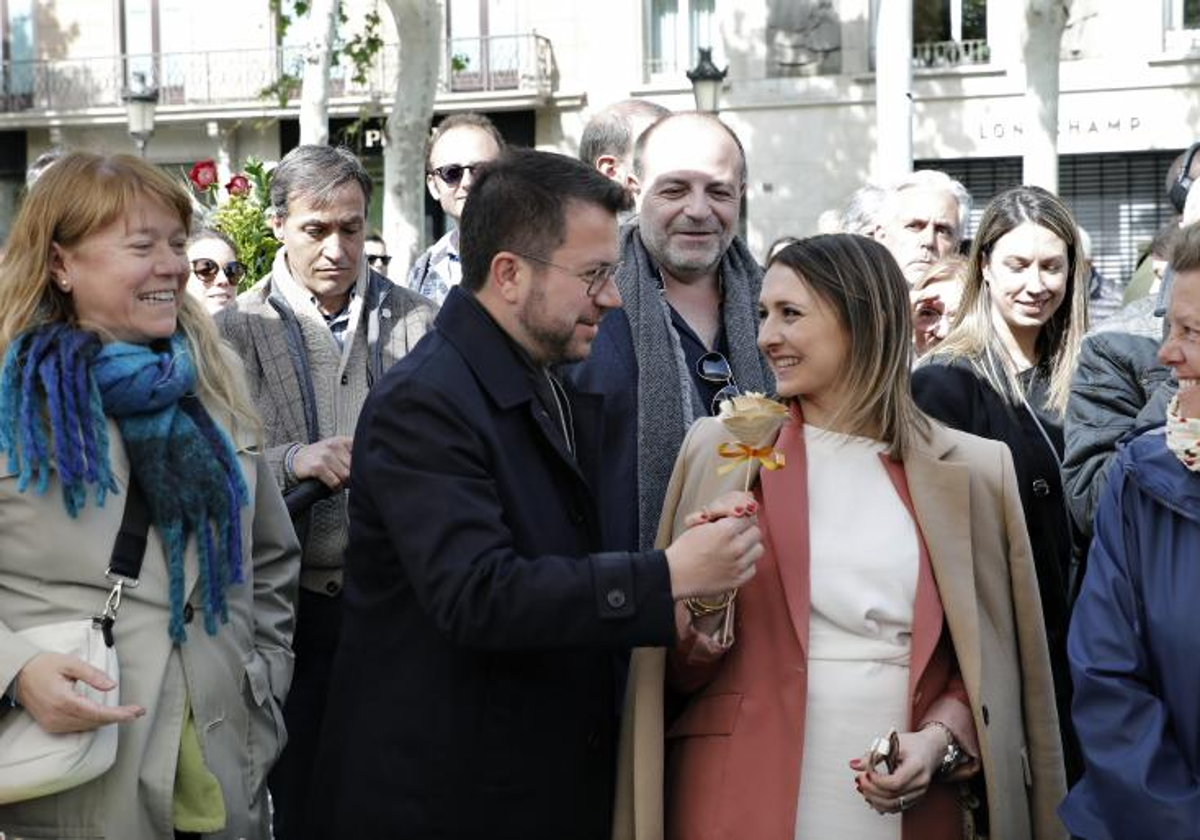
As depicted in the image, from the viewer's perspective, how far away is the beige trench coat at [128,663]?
3777mm

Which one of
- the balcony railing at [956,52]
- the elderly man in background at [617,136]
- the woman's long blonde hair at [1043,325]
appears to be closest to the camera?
the woman's long blonde hair at [1043,325]

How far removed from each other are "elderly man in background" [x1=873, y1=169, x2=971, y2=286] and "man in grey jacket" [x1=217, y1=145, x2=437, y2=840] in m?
2.21

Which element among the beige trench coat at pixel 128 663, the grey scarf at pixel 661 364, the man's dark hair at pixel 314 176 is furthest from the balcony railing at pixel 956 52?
the beige trench coat at pixel 128 663

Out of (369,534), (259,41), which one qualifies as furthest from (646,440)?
(259,41)

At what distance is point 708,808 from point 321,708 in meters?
1.75

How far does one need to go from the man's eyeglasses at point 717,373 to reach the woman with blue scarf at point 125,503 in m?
1.34

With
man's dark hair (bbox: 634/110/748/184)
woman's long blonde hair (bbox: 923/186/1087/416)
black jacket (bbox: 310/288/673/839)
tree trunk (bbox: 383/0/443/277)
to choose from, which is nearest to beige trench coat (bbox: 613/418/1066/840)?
black jacket (bbox: 310/288/673/839)

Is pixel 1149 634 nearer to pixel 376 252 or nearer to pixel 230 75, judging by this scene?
pixel 376 252

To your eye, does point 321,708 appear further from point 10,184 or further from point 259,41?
point 10,184

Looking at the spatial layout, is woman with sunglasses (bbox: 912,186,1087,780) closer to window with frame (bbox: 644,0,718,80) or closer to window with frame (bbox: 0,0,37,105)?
window with frame (bbox: 644,0,718,80)

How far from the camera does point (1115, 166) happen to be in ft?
91.4

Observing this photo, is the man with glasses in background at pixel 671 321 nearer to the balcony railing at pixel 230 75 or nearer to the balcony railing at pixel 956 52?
the balcony railing at pixel 956 52

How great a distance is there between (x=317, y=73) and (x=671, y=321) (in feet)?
50.6

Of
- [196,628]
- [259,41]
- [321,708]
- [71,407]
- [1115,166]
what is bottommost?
[321,708]
